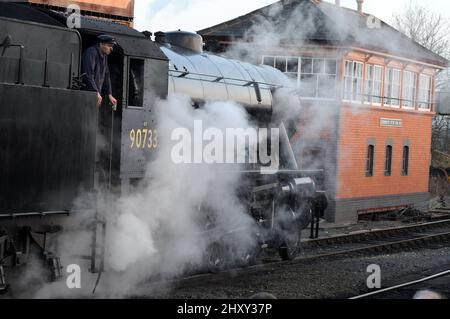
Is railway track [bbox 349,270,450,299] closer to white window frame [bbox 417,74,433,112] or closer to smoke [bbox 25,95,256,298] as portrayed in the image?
smoke [bbox 25,95,256,298]

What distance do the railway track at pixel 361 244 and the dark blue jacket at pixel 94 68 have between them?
3604 millimetres

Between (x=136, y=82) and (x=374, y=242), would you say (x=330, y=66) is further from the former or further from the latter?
(x=136, y=82)

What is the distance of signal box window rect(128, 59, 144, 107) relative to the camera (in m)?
9.30

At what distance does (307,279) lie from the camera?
1142cm

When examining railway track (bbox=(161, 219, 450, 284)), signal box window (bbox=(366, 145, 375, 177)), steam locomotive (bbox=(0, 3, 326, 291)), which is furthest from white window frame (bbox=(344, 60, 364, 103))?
steam locomotive (bbox=(0, 3, 326, 291))

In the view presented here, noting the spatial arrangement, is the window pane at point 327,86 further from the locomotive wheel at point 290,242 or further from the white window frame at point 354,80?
Result: the locomotive wheel at point 290,242

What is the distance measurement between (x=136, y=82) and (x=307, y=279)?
4.18m

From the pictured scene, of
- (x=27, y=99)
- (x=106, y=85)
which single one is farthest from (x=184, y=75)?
(x=27, y=99)

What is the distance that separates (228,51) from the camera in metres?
16.4

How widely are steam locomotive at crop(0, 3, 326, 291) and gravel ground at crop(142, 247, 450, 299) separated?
1848 millimetres

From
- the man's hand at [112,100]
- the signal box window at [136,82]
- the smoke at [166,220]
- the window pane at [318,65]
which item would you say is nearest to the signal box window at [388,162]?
the window pane at [318,65]

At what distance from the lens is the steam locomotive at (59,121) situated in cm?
733

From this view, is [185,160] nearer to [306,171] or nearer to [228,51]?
[306,171]

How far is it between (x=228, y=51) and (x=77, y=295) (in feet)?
29.1
